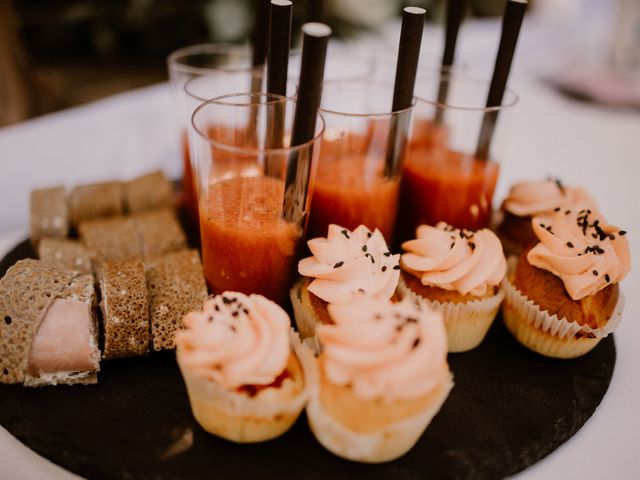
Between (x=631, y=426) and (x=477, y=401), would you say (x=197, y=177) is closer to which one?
(x=477, y=401)

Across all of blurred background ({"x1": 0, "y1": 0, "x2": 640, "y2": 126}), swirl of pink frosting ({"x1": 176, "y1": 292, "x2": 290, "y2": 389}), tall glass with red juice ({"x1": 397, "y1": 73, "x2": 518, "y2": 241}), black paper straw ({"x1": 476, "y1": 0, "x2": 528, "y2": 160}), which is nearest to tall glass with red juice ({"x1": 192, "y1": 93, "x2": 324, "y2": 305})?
swirl of pink frosting ({"x1": 176, "y1": 292, "x2": 290, "y2": 389})

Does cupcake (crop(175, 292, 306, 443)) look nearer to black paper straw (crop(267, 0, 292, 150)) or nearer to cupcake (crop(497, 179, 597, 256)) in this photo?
black paper straw (crop(267, 0, 292, 150))

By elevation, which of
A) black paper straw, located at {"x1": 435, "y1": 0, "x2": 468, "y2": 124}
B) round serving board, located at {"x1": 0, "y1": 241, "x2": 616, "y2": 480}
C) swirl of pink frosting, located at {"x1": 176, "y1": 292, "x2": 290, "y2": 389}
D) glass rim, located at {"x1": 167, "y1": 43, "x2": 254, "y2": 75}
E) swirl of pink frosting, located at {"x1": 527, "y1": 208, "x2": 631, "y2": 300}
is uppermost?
black paper straw, located at {"x1": 435, "y1": 0, "x2": 468, "y2": 124}

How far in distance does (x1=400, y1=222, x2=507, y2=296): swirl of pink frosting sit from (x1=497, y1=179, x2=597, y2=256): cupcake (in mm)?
247

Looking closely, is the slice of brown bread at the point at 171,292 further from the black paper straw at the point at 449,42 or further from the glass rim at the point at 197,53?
the black paper straw at the point at 449,42

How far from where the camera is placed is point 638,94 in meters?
3.14

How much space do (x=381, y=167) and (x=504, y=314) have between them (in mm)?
527

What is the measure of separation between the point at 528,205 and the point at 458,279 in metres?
0.45

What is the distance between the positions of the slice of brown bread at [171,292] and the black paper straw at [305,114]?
0.94ft

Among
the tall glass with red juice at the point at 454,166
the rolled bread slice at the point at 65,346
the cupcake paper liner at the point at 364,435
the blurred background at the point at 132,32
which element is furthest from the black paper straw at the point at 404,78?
the blurred background at the point at 132,32

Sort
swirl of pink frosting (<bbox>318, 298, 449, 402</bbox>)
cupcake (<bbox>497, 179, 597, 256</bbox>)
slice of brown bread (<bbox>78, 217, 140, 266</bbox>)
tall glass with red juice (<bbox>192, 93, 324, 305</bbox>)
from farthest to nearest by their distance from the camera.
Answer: cupcake (<bbox>497, 179, 597, 256</bbox>), slice of brown bread (<bbox>78, 217, 140, 266</bbox>), tall glass with red juice (<bbox>192, 93, 324, 305</bbox>), swirl of pink frosting (<bbox>318, 298, 449, 402</bbox>)

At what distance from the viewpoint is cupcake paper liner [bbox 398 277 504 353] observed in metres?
1.48

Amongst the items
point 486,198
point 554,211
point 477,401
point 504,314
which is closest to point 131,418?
point 477,401

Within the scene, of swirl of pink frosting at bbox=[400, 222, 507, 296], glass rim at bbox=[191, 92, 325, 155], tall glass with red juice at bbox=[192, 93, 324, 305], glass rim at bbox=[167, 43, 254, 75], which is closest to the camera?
glass rim at bbox=[191, 92, 325, 155]
